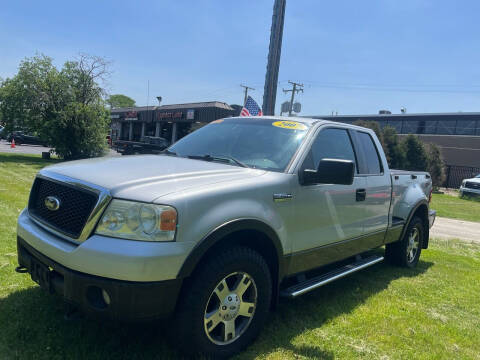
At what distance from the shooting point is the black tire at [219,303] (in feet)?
8.01

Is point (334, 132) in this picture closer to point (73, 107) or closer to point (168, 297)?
point (168, 297)

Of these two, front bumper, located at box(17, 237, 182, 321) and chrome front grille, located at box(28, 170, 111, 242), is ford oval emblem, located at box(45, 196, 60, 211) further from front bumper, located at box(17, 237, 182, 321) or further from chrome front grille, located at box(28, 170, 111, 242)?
front bumper, located at box(17, 237, 182, 321)

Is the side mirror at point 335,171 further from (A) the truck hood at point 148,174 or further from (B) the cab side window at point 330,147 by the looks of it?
(A) the truck hood at point 148,174

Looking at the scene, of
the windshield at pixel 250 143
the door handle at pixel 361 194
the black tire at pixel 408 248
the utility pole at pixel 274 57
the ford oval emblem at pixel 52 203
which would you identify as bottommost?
the black tire at pixel 408 248

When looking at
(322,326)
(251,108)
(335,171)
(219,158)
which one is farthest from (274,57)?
(322,326)

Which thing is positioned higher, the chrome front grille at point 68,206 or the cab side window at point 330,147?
the cab side window at point 330,147

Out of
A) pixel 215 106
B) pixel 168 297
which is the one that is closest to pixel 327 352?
pixel 168 297

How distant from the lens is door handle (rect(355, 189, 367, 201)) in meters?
4.00

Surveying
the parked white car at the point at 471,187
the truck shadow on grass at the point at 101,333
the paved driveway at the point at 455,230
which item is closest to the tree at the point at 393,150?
the parked white car at the point at 471,187

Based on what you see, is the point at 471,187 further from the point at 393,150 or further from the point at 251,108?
the point at 251,108

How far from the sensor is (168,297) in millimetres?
2330

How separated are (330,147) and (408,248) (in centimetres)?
265

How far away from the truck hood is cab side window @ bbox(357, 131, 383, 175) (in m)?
1.93

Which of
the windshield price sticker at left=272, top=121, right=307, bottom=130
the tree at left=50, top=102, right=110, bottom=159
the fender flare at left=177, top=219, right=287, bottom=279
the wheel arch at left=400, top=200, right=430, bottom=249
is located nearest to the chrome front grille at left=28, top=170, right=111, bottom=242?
the fender flare at left=177, top=219, right=287, bottom=279
